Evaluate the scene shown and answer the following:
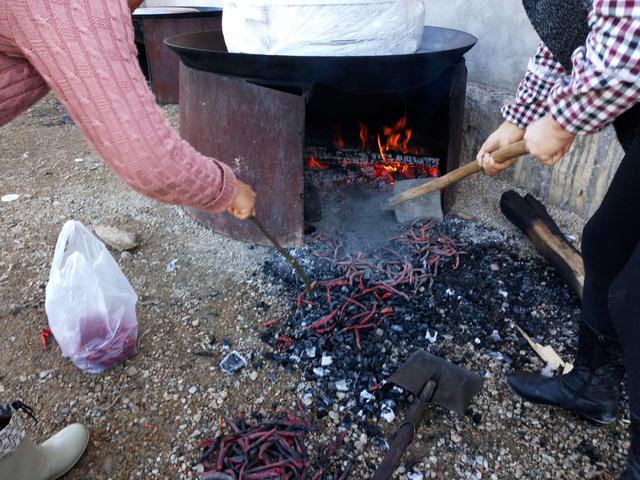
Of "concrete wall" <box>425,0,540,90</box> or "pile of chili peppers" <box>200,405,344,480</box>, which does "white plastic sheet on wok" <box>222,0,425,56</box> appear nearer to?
"concrete wall" <box>425,0,540,90</box>

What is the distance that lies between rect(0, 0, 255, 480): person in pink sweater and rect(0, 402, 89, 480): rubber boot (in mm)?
54

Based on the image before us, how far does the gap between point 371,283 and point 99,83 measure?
1.86 metres

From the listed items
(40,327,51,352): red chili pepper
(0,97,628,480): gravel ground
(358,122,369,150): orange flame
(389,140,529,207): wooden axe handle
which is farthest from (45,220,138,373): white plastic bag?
(358,122,369,150): orange flame

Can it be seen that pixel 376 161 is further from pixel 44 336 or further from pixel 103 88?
pixel 103 88

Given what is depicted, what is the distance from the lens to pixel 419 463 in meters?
1.80

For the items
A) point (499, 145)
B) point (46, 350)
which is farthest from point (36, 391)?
point (499, 145)

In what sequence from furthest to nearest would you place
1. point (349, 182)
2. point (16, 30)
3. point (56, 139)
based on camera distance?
point (56, 139) < point (349, 182) < point (16, 30)

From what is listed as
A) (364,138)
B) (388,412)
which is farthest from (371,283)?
(364,138)

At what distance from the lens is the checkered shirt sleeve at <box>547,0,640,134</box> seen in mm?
1114

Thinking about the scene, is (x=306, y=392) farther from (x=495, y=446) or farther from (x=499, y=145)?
(x=499, y=145)

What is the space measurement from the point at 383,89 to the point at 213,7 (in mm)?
4366

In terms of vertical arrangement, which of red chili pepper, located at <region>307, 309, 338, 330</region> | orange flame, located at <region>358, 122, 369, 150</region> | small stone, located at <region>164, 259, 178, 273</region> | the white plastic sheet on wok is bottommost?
small stone, located at <region>164, 259, 178, 273</region>

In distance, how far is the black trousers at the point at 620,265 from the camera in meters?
1.41

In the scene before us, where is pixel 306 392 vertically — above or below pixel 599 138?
below
